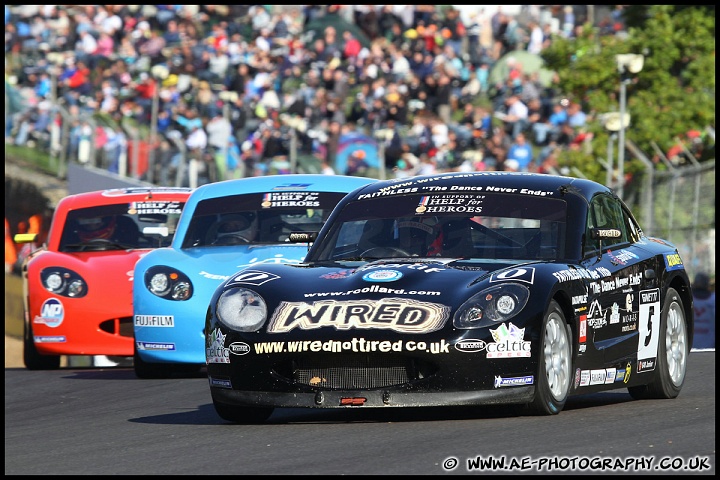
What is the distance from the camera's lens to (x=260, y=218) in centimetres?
1173

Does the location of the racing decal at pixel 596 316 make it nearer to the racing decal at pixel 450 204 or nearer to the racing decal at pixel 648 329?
the racing decal at pixel 648 329

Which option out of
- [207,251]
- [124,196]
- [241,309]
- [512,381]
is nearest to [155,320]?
[207,251]

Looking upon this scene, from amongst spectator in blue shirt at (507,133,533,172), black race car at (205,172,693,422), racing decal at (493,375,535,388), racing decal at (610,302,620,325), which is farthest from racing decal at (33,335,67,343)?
spectator in blue shirt at (507,133,533,172)

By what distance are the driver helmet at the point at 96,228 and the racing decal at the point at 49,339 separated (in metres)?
0.97

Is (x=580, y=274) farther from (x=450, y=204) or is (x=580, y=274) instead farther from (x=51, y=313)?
(x=51, y=313)

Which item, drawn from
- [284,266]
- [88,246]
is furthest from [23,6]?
[284,266]

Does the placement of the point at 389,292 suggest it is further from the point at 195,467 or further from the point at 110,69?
the point at 110,69

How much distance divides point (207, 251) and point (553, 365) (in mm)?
4489

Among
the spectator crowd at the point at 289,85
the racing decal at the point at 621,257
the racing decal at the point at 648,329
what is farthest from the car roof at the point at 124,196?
the spectator crowd at the point at 289,85

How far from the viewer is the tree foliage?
2703 centimetres

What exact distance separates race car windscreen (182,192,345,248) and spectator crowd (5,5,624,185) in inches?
396

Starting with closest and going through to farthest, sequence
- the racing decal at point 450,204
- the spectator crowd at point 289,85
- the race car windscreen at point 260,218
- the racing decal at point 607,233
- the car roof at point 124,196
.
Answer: the racing decal at point 607,233, the racing decal at point 450,204, the race car windscreen at point 260,218, the car roof at point 124,196, the spectator crowd at point 289,85

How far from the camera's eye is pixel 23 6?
3375cm

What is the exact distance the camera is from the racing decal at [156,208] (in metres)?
13.4
